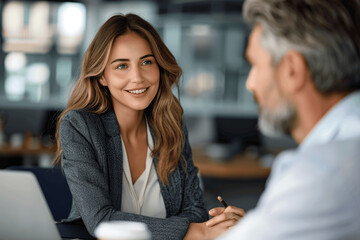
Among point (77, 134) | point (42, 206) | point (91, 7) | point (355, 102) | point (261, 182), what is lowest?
point (261, 182)

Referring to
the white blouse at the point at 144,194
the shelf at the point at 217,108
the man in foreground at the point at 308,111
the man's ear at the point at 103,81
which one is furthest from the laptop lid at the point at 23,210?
the shelf at the point at 217,108

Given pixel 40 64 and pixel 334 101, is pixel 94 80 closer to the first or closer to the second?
pixel 334 101

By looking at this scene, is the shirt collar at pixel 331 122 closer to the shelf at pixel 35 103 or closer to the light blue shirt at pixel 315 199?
the light blue shirt at pixel 315 199

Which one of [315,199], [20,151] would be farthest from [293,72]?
[20,151]

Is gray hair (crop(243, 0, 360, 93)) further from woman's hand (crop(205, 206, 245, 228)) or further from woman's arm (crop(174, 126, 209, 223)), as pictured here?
woman's arm (crop(174, 126, 209, 223))

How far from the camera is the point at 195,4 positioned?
9164mm

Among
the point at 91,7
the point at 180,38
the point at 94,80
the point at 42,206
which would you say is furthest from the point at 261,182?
the point at 91,7

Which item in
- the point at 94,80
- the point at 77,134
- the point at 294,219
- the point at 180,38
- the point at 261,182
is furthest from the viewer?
the point at 180,38

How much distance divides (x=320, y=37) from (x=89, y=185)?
105 cm

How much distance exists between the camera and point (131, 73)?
2047 mm

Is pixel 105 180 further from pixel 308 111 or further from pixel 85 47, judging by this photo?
pixel 85 47

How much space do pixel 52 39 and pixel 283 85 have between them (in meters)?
8.12

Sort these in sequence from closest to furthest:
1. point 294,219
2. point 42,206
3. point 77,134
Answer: point 294,219, point 42,206, point 77,134

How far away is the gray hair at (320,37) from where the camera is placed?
1089mm
